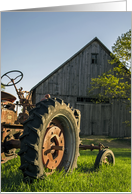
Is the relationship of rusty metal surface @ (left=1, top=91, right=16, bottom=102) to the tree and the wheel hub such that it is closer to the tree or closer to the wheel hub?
the wheel hub

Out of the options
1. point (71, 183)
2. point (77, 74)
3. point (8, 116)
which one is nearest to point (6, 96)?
point (8, 116)

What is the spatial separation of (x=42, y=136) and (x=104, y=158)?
2123 millimetres

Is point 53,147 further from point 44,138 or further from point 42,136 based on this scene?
point 42,136

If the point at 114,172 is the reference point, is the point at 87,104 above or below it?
above

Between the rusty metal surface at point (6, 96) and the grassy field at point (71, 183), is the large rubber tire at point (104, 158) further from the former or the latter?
the rusty metal surface at point (6, 96)

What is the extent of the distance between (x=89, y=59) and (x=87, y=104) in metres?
3.68

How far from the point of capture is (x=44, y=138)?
267 cm

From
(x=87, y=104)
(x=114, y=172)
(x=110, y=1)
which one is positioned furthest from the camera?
(x=87, y=104)

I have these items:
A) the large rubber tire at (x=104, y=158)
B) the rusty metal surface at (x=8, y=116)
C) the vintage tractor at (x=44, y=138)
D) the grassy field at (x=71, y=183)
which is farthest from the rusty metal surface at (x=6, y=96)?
the large rubber tire at (x=104, y=158)

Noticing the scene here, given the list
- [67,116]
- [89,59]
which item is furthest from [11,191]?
[89,59]

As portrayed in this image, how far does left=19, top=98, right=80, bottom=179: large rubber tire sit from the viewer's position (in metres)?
2.31

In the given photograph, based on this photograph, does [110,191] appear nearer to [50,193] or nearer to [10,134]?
[50,193]

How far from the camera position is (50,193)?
2.31 m

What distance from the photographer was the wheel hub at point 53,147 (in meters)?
2.69
